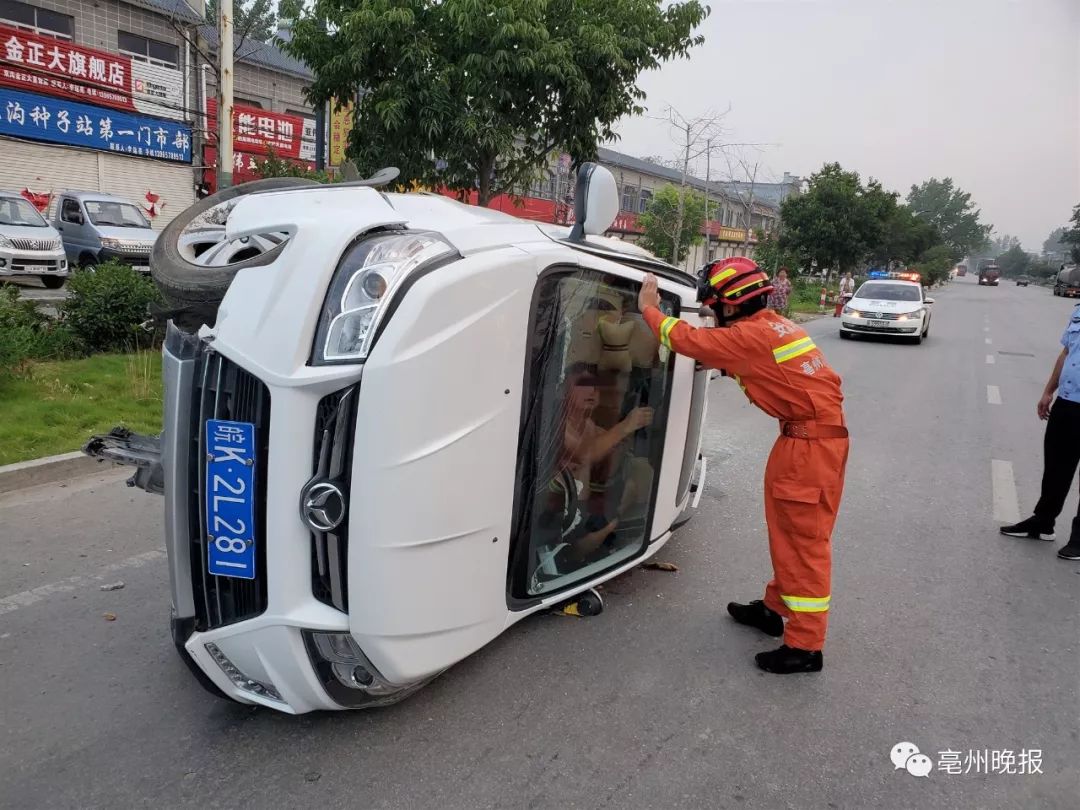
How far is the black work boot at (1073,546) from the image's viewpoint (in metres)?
4.66

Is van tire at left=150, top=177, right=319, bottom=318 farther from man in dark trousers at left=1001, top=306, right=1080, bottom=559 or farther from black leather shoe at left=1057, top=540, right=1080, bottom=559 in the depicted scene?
black leather shoe at left=1057, top=540, right=1080, bottom=559

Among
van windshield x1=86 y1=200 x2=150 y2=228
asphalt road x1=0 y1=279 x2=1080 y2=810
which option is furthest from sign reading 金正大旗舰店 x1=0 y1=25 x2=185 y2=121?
asphalt road x1=0 y1=279 x2=1080 y2=810

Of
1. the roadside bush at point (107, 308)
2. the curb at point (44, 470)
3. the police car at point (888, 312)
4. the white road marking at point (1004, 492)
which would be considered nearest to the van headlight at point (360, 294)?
the curb at point (44, 470)

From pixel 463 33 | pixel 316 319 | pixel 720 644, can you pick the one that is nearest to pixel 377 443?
pixel 316 319

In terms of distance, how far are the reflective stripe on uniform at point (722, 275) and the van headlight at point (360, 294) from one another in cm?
141

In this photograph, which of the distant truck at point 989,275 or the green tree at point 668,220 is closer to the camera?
the green tree at point 668,220

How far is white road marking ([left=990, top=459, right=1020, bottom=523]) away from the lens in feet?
17.9

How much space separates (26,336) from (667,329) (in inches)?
231

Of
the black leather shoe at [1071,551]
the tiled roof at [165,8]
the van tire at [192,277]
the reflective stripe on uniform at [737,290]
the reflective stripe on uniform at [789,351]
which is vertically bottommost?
the black leather shoe at [1071,551]

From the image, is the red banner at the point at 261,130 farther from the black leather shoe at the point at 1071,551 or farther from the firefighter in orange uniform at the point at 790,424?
the black leather shoe at the point at 1071,551

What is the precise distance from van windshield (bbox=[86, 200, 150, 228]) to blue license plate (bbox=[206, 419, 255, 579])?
50.1 ft

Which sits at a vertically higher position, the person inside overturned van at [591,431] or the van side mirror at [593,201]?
the van side mirror at [593,201]

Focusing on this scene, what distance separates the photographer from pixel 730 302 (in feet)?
10.8

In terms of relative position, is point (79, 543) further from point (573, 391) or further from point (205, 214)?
point (573, 391)
